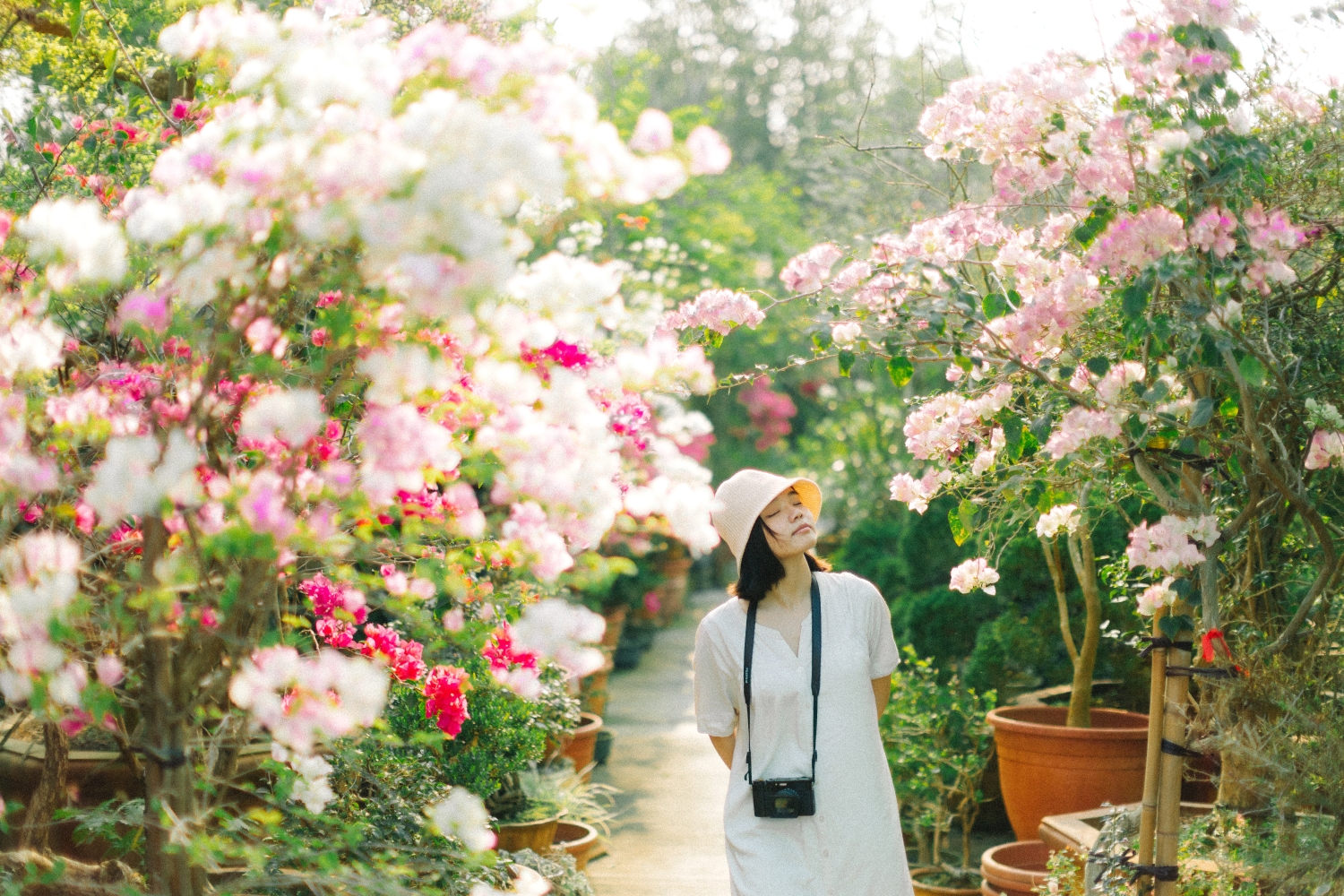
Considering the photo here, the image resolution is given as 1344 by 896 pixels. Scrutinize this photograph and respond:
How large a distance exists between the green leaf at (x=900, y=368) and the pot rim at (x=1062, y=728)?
1.96 metres

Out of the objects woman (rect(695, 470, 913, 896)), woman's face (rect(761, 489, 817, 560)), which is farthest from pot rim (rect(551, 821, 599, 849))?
woman's face (rect(761, 489, 817, 560))

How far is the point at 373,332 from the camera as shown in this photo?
1.55 m

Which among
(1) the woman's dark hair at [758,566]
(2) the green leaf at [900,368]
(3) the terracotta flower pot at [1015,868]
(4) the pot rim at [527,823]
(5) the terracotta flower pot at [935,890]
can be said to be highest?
(2) the green leaf at [900,368]

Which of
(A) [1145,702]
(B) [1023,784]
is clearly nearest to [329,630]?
(B) [1023,784]

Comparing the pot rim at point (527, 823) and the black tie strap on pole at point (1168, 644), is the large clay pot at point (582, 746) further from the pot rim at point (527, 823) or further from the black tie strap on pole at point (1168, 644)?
the black tie strap on pole at point (1168, 644)

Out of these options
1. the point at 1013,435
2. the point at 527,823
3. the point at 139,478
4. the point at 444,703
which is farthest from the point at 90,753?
the point at 1013,435

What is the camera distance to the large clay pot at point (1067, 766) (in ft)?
13.2

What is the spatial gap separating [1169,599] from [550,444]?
5.14 ft

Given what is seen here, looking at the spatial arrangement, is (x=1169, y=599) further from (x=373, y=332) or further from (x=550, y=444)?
(x=373, y=332)

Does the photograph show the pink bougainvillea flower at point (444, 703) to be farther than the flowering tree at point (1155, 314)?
Yes

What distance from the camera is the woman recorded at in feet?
8.53

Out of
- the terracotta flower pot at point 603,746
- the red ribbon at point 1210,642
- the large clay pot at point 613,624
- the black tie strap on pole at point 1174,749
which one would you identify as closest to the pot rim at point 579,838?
the terracotta flower pot at point 603,746

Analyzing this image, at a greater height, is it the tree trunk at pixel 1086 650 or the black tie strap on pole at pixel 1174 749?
the tree trunk at pixel 1086 650

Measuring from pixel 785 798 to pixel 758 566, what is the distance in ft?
1.79
